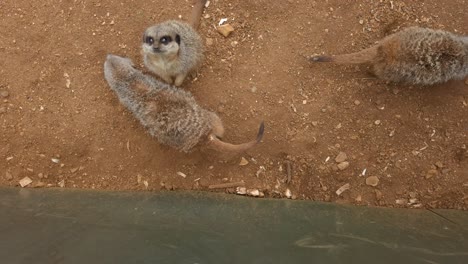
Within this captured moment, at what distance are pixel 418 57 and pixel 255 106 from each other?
3.79 feet

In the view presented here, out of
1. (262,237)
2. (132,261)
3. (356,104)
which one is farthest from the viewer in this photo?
(356,104)

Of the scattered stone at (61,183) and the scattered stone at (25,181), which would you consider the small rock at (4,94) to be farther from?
the scattered stone at (61,183)

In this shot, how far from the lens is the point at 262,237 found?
7.41 ft

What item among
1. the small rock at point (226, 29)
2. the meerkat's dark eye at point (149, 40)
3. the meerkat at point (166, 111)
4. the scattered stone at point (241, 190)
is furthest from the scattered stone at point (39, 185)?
the small rock at point (226, 29)

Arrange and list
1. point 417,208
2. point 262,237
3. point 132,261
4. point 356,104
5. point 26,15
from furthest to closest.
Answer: point 26,15 → point 356,104 → point 417,208 → point 262,237 → point 132,261

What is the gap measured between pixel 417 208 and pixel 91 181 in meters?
2.28

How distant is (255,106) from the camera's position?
3135mm

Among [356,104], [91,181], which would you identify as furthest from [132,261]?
[356,104]

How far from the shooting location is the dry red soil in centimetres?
299

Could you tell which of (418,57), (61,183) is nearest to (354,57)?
(418,57)

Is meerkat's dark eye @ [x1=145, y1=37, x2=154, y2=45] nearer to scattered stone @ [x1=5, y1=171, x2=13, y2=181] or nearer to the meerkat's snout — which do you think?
the meerkat's snout

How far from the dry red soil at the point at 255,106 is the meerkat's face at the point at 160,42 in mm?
372

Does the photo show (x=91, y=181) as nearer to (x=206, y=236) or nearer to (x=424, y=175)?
(x=206, y=236)

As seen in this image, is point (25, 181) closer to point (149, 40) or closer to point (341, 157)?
point (149, 40)
